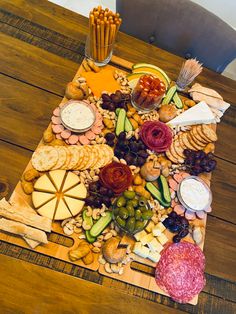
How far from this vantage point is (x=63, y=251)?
1.08 metres

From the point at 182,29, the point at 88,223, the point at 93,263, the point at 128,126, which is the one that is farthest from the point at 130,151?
the point at 182,29

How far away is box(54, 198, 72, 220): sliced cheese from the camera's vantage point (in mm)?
1094

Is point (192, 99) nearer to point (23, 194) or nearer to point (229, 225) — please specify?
point (229, 225)

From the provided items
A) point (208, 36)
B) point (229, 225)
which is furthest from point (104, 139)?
point (208, 36)

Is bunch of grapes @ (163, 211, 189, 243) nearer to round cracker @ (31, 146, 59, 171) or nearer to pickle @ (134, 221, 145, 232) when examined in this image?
pickle @ (134, 221, 145, 232)

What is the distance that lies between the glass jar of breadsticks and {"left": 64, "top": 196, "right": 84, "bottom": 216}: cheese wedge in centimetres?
65

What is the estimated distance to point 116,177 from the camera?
45.0 inches

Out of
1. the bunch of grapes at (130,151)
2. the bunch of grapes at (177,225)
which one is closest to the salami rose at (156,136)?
the bunch of grapes at (130,151)

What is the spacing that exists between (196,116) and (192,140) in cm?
13

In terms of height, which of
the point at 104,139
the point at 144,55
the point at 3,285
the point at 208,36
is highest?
the point at 208,36

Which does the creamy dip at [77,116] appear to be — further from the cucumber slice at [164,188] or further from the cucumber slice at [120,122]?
the cucumber slice at [164,188]

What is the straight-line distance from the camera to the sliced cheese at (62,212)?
3.59 feet

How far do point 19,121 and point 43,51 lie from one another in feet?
1.20

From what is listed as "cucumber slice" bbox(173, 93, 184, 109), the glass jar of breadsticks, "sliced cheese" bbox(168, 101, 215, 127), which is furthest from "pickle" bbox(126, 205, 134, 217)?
the glass jar of breadsticks
